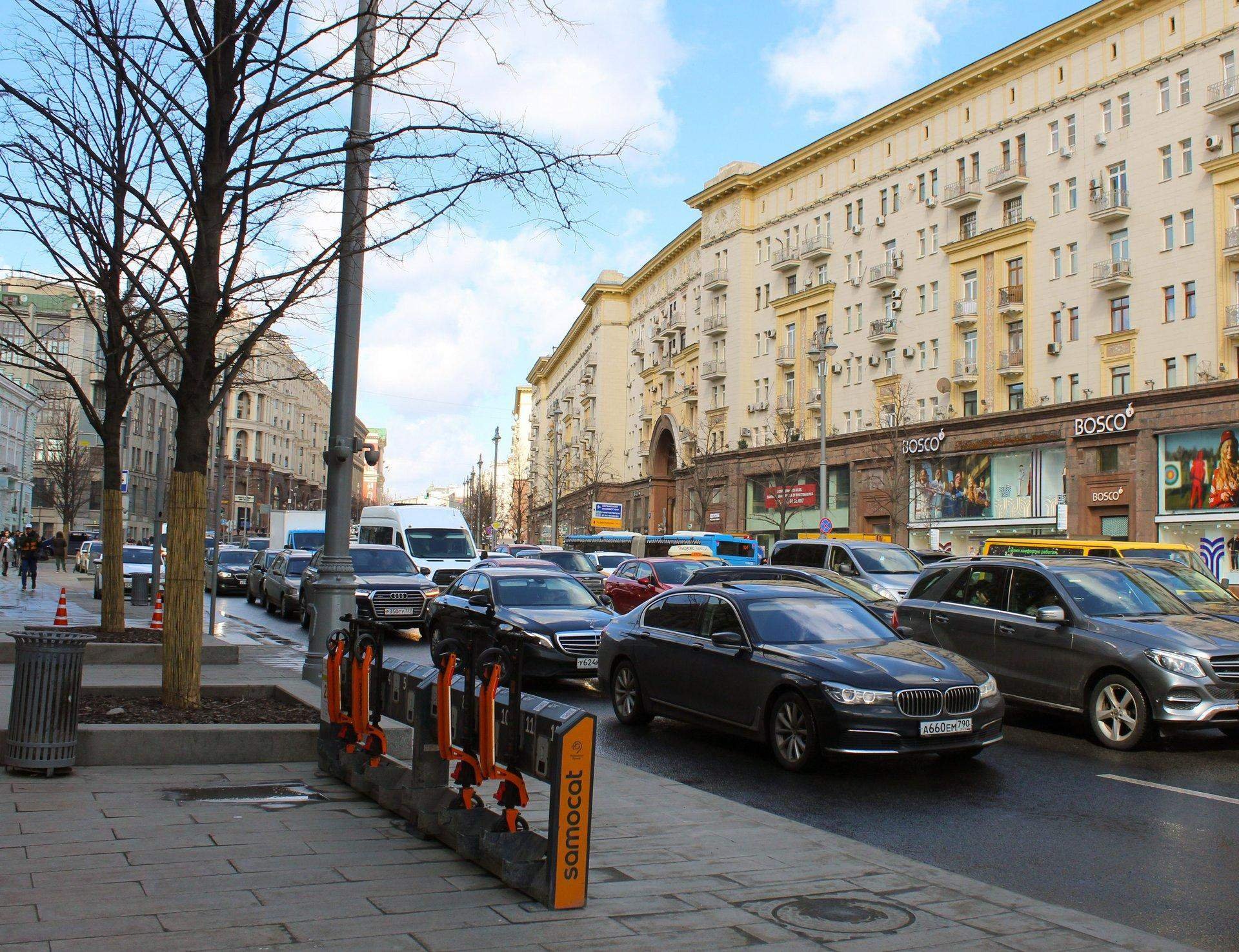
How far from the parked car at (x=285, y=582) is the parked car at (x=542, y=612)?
9.53 meters

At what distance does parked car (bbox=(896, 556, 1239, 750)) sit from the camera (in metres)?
10.0

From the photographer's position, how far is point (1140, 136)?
140 ft

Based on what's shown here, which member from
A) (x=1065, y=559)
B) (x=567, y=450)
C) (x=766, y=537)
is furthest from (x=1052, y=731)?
(x=567, y=450)

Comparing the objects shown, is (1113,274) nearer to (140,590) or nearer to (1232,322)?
(1232,322)

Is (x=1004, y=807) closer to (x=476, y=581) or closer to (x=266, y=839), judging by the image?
(x=266, y=839)

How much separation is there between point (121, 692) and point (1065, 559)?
933cm

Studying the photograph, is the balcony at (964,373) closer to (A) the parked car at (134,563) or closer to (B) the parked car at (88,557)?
(A) the parked car at (134,563)

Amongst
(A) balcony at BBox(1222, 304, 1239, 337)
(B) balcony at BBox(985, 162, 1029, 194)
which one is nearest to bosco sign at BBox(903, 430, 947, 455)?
(B) balcony at BBox(985, 162, 1029, 194)

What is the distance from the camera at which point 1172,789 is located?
8.63 metres

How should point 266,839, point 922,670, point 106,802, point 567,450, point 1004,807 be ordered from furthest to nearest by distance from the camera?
point 567,450 → point 922,670 → point 1004,807 → point 106,802 → point 266,839

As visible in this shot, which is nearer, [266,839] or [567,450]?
[266,839]

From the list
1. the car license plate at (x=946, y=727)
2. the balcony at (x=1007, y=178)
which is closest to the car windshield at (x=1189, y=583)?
the car license plate at (x=946, y=727)

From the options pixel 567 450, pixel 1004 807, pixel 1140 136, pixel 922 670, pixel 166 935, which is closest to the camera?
pixel 166 935

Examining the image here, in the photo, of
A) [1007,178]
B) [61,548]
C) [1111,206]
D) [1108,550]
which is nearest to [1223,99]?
[1111,206]
